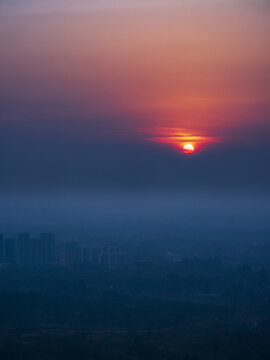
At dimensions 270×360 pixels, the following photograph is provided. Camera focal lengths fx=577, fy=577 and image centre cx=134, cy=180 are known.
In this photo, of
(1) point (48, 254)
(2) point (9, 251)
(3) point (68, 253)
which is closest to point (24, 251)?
(2) point (9, 251)

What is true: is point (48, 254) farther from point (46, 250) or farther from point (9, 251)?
point (9, 251)

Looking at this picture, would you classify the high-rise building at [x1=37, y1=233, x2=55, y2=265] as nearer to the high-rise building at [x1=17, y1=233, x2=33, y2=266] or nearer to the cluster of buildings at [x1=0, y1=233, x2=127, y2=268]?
the cluster of buildings at [x1=0, y1=233, x2=127, y2=268]

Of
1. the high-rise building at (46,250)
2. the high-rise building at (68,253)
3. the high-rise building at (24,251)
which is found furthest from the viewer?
the high-rise building at (46,250)

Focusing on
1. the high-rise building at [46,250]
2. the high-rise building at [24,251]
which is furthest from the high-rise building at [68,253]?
the high-rise building at [24,251]

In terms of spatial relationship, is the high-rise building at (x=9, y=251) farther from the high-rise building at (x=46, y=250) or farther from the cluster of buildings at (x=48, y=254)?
the high-rise building at (x=46, y=250)

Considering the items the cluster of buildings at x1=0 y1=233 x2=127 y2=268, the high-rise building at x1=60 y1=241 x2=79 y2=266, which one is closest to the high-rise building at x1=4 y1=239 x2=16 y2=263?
the cluster of buildings at x1=0 y1=233 x2=127 y2=268

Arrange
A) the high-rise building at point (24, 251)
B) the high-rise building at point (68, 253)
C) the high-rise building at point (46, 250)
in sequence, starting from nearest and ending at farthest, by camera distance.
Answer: the high-rise building at point (24, 251)
the high-rise building at point (68, 253)
the high-rise building at point (46, 250)

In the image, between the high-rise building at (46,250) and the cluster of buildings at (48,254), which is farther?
the high-rise building at (46,250)

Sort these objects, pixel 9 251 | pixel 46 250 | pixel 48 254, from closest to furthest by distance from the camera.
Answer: pixel 9 251, pixel 48 254, pixel 46 250

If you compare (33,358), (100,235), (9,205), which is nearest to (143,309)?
(33,358)
